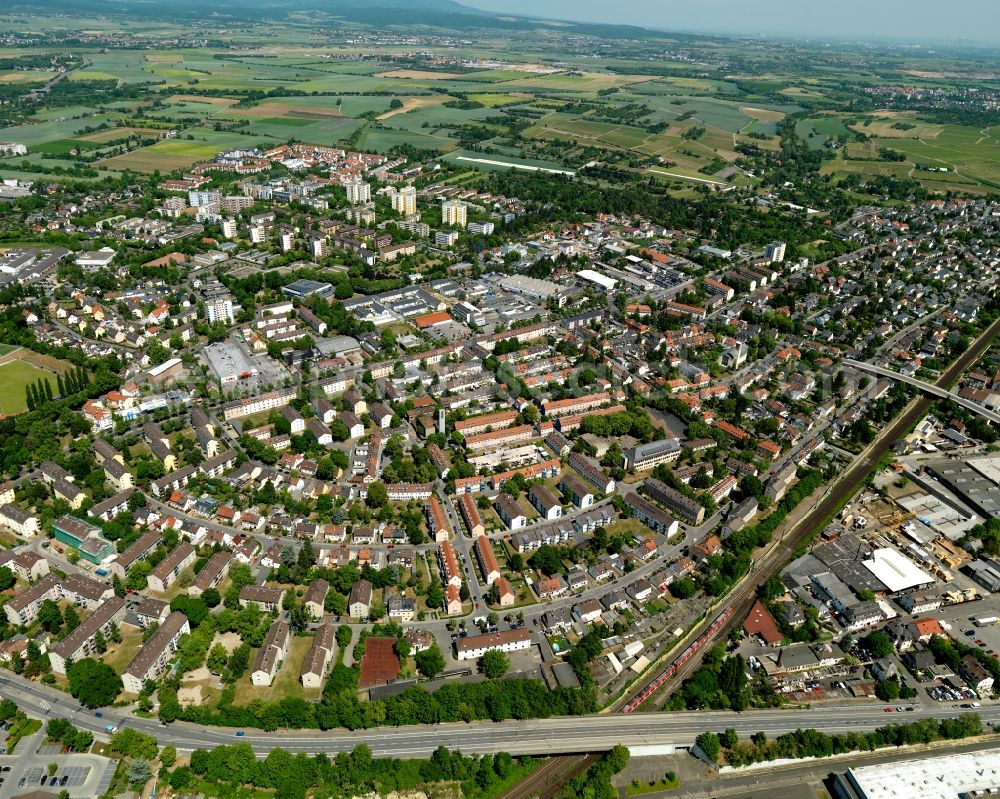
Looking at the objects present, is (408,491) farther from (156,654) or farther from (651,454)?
(651,454)

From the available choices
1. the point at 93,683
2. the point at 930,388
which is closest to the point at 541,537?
the point at 93,683

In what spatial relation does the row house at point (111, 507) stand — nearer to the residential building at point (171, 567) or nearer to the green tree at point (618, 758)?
the residential building at point (171, 567)

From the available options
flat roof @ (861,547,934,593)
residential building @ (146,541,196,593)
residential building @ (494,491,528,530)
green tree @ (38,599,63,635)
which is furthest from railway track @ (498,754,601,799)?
green tree @ (38,599,63,635)

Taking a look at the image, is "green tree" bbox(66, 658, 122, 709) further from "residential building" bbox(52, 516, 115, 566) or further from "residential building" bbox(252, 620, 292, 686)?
"residential building" bbox(52, 516, 115, 566)

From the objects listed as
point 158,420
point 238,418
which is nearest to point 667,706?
point 238,418

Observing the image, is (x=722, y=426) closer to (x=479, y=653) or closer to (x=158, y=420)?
(x=479, y=653)
